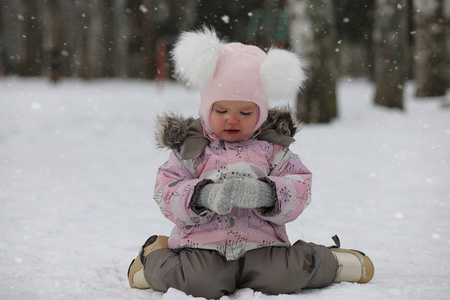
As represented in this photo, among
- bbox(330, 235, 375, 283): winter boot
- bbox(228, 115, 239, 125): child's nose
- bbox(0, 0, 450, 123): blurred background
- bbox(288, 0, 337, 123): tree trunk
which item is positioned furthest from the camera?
bbox(0, 0, 450, 123): blurred background

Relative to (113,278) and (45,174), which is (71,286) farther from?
(45,174)

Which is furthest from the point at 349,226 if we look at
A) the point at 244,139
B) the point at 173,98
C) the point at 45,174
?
the point at 173,98

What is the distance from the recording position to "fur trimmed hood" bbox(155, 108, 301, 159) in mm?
2777

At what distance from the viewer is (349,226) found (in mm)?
4297

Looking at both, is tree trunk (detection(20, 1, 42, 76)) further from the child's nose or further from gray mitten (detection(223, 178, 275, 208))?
gray mitten (detection(223, 178, 275, 208))

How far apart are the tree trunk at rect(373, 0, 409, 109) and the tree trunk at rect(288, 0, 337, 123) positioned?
63.5 inches

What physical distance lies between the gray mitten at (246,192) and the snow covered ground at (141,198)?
0.44m

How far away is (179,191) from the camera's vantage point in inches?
102

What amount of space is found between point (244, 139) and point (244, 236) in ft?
1.57

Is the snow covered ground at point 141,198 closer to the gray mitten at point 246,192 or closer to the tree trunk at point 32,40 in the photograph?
the gray mitten at point 246,192

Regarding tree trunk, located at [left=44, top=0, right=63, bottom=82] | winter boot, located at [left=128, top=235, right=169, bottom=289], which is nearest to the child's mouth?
winter boot, located at [left=128, top=235, right=169, bottom=289]

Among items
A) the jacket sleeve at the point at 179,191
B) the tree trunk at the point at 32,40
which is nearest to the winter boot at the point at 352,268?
the jacket sleeve at the point at 179,191

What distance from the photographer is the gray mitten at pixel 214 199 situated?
2408 mm

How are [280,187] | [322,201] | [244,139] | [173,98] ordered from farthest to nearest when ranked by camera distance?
[173,98], [322,201], [244,139], [280,187]
